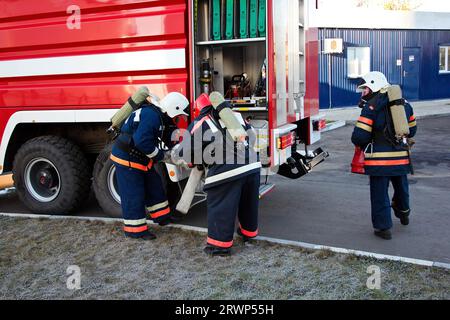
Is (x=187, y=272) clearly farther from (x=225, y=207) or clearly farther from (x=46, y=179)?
(x=46, y=179)

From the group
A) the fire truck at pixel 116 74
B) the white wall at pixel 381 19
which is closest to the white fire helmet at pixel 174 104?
the fire truck at pixel 116 74

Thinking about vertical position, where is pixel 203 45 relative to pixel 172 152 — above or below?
above

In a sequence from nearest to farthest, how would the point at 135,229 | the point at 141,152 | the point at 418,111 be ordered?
1. the point at 141,152
2. the point at 135,229
3. the point at 418,111

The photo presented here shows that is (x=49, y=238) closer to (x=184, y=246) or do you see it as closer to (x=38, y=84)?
(x=184, y=246)

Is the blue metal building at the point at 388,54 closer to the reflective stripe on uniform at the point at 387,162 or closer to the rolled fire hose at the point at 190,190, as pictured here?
the reflective stripe on uniform at the point at 387,162

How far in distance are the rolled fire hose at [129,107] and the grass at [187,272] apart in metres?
1.17

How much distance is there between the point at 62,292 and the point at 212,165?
163 centimetres

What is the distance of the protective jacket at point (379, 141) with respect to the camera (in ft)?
Result: 15.9

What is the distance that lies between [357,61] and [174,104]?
49.9 feet

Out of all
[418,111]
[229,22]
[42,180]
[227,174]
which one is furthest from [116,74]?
[418,111]

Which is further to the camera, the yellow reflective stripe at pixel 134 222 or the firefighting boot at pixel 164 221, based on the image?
the firefighting boot at pixel 164 221

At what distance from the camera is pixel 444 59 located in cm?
2109

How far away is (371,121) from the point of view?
485 centimetres
